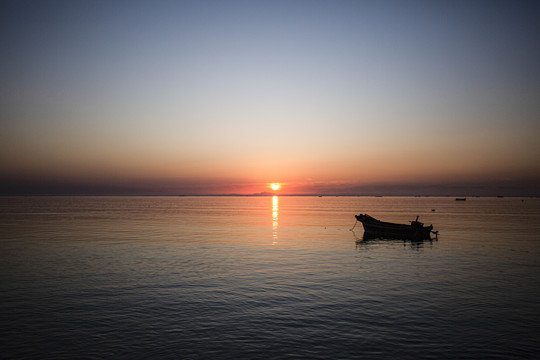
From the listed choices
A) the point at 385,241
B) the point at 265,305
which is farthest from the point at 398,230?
the point at 265,305

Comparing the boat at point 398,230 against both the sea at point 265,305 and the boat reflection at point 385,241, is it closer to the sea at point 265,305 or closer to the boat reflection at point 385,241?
the boat reflection at point 385,241

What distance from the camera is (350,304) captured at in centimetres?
1788

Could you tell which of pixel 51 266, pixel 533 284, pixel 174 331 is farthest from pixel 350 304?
pixel 51 266

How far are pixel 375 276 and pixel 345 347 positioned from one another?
12.9 meters

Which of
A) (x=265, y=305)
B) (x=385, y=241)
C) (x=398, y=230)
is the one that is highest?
(x=265, y=305)

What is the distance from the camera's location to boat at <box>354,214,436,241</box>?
48938mm

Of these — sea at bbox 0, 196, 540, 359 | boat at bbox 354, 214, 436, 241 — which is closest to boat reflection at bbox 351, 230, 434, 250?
boat at bbox 354, 214, 436, 241

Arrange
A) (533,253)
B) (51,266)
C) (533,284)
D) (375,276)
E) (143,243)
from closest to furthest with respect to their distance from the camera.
A: (533,284), (375,276), (51,266), (533,253), (143,243)

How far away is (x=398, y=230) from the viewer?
5066 cm

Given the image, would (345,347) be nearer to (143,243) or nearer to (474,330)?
(474,330)

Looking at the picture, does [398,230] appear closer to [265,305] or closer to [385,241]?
[385,241]

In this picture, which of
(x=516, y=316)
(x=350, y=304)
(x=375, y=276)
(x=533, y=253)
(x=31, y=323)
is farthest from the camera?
(x=533, y=253)

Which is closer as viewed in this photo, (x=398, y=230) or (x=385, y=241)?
(x=385, y=241)

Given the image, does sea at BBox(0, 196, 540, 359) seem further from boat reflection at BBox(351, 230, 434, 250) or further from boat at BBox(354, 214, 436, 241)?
boat at BBox(354, 214, 436, 241)
